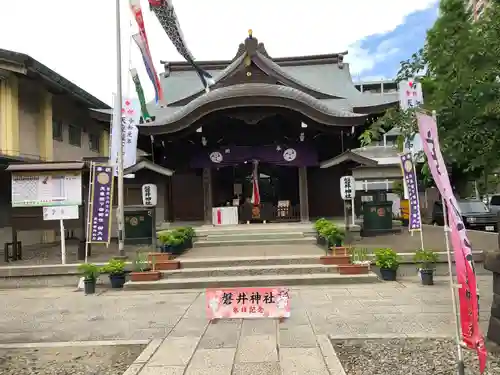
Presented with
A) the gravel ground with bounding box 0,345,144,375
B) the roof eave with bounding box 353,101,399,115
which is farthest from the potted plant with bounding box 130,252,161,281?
the roof eave with bounding box 353,101,399,115

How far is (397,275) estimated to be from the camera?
10.3 metres

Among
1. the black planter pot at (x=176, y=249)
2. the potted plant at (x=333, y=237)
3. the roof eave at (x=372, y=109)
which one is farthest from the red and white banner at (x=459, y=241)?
the roof eave at (x=372, y=109)

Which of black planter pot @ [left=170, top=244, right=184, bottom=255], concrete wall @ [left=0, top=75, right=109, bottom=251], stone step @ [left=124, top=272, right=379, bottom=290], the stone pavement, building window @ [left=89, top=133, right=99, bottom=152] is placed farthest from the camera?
building window @ [left=89, top=133, right=99, bottom=152]

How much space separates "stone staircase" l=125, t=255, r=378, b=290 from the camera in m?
9.61

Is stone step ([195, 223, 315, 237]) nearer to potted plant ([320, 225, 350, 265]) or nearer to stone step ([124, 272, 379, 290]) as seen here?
potted plant ([320, 225, 350, 265])

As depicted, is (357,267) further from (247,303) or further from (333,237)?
(247,303)

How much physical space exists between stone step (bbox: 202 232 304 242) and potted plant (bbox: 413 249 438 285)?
4.84 m

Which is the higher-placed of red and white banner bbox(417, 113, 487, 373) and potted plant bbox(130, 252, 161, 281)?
red and white banner bbox(417, 113, 487, 373)

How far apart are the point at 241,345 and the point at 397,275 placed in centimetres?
608

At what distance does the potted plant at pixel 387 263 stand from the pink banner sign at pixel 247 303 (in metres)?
3.89

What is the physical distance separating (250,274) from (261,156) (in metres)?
7.56

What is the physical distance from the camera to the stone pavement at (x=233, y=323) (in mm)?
4973

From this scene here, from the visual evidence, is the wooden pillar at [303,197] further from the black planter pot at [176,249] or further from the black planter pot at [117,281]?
the black planter pot at [117,281]

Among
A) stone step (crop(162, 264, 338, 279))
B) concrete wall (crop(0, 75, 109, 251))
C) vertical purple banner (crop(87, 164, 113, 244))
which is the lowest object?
stone step (crop(162, 264, 338, 279))
